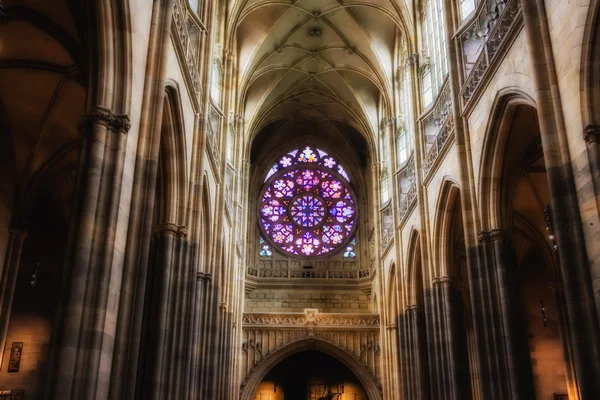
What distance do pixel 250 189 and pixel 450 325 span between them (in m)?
17.3

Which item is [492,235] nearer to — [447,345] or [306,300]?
[447,345]

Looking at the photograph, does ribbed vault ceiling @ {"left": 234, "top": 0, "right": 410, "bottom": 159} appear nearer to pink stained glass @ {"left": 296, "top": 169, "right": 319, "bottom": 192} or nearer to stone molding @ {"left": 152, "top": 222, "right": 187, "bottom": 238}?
pink stained glass @ {"left": 296, "top": 169, "right": 319, "bottom": 192}

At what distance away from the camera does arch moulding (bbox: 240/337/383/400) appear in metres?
26.0

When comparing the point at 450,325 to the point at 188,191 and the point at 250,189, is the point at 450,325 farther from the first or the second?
the point at 250,189

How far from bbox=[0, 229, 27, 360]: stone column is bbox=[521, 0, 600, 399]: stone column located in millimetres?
12559

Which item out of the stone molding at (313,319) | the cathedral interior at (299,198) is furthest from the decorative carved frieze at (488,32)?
the stone molding at (313,319)

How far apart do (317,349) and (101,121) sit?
2033 centimetres

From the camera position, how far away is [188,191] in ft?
47.1

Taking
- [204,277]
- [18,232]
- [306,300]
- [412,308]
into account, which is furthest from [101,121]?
[306,300]

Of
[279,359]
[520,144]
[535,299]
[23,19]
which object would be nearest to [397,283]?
[535,299]

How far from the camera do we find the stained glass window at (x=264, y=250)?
31484mm

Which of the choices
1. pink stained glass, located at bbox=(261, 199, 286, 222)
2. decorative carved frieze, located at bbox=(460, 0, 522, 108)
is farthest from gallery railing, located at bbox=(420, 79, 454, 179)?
pink stained glass, located at bbox=(261, 199, 286, 222)

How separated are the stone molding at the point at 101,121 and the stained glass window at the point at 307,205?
22794 mm

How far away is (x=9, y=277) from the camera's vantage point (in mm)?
15641
